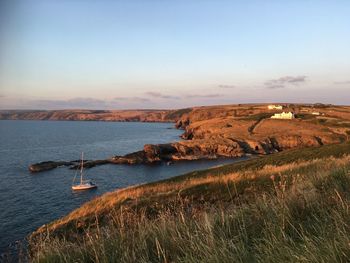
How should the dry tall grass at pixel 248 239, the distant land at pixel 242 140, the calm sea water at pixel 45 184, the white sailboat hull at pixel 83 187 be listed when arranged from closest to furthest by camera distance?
the dry tall grass at pixel 248 239 → the calm sea water at pixel 45 184 → the white sailboat hull at pixel 83 187 → the distant land at pixel 242 140

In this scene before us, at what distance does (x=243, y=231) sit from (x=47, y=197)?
49.7 meters

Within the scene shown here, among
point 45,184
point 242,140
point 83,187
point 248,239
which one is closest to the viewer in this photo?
point 248,239

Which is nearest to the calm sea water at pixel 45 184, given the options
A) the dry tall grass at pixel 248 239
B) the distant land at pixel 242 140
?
the distant land at pixel 242 140

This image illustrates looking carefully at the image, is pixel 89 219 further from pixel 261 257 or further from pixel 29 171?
pixel 29 171

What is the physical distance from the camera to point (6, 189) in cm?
5581

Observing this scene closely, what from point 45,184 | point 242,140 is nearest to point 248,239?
point 45,184

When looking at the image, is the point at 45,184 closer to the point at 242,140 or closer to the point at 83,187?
the point at 83,187

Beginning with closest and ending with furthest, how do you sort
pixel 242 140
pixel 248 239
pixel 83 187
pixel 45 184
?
pixel 248 239, pixel 83 187, pixel 45 184, pixel 242 140

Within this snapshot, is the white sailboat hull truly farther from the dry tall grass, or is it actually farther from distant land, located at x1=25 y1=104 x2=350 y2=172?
the dry tall grass

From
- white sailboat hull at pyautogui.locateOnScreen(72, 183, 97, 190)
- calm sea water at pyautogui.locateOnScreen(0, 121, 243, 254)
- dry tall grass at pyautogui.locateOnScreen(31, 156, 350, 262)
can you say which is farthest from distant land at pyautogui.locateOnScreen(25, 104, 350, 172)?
dry tall grass at pyautogui.locateOnScreen(31, 156, 350, 262)

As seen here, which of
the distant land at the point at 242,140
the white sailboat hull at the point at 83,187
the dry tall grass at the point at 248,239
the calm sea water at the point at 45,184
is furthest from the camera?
the distant land at the point at 242,140

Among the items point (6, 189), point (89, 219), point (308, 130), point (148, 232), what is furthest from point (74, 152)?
point (148, 232)

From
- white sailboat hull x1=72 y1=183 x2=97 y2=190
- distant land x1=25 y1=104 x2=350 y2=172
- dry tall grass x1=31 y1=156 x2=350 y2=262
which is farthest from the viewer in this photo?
distant land x1=25 y1=104 x2=350 y2=172

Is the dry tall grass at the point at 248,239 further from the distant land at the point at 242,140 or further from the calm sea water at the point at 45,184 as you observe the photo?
the distant land at the point at 242,140
